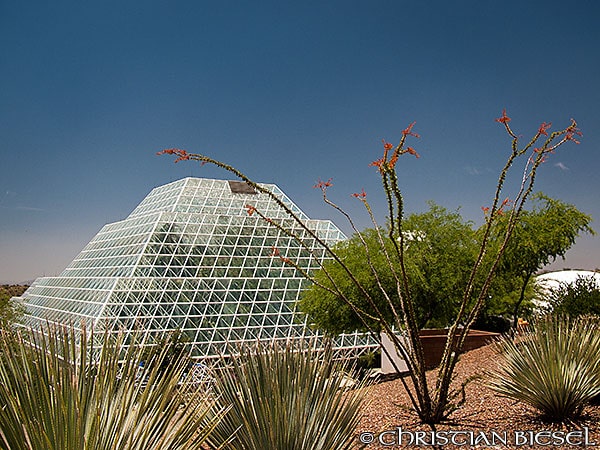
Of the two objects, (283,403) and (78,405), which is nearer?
(78,405)

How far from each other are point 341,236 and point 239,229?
7.68m

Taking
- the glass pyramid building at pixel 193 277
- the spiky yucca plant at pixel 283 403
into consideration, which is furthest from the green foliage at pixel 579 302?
the glass pyramid building at pixel 193 277

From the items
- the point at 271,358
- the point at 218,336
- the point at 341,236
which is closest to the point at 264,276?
the point at 218,336

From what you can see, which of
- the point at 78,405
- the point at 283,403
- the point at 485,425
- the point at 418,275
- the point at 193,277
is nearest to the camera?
the point at 78,405

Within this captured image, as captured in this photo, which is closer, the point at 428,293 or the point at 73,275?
the point at 428,293

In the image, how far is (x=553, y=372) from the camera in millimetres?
5328

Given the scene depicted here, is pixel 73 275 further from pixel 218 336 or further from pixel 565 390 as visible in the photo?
pixel 565 390

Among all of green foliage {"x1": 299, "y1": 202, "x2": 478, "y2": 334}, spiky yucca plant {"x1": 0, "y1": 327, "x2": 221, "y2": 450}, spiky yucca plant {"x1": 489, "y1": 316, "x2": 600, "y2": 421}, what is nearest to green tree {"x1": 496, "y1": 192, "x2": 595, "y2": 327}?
Answer: green foliage {"x1": 299, "y1": 202, "x2": 478, "y2": 334}

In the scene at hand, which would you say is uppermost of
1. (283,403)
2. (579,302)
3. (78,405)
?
(579,302)

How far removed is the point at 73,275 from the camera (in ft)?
102

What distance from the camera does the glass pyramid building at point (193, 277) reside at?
74.2ft

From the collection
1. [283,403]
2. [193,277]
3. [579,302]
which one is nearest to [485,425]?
[283,403]

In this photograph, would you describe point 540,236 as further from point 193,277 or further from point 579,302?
point 193,277

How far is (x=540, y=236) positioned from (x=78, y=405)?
1404 cm
